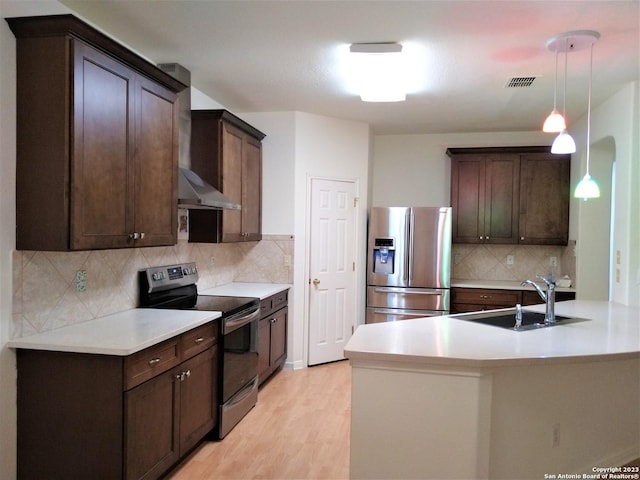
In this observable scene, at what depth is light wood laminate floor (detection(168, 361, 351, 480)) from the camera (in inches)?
108

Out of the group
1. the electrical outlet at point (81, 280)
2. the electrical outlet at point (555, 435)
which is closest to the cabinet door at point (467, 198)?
the electrical outlet at point (555, 435)

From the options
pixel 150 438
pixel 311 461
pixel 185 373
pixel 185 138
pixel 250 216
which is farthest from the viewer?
pixel 250 216

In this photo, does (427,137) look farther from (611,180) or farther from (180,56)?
(180,56)

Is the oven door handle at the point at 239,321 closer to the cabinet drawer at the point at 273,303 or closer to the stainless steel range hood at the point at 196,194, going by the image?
the cabinet drawer at the point at 273,303

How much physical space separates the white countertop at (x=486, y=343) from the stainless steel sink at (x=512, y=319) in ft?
0.23

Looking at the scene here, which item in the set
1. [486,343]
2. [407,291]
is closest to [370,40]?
[486,343]

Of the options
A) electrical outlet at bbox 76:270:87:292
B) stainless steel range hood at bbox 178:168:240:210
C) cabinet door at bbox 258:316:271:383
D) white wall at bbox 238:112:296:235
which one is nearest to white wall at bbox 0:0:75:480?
electrical outlet at bbox 76:270:87:292

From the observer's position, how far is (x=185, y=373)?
2691 mm

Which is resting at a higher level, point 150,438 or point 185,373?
point 185,373

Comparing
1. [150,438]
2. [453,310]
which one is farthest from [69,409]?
[453,310]

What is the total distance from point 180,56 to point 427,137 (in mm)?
3406

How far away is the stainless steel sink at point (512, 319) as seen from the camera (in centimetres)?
282

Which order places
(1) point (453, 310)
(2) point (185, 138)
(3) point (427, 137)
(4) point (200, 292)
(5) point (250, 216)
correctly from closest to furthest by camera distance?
(2) point (185, 138) < (4) point (200, 292) < (5) point (250, 216) < (1) point (453, 310) < (3) point (427, 137)

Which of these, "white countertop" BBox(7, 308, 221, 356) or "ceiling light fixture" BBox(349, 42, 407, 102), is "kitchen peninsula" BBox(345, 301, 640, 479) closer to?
"white countertop" BBox(7, 308, 221, 356)
